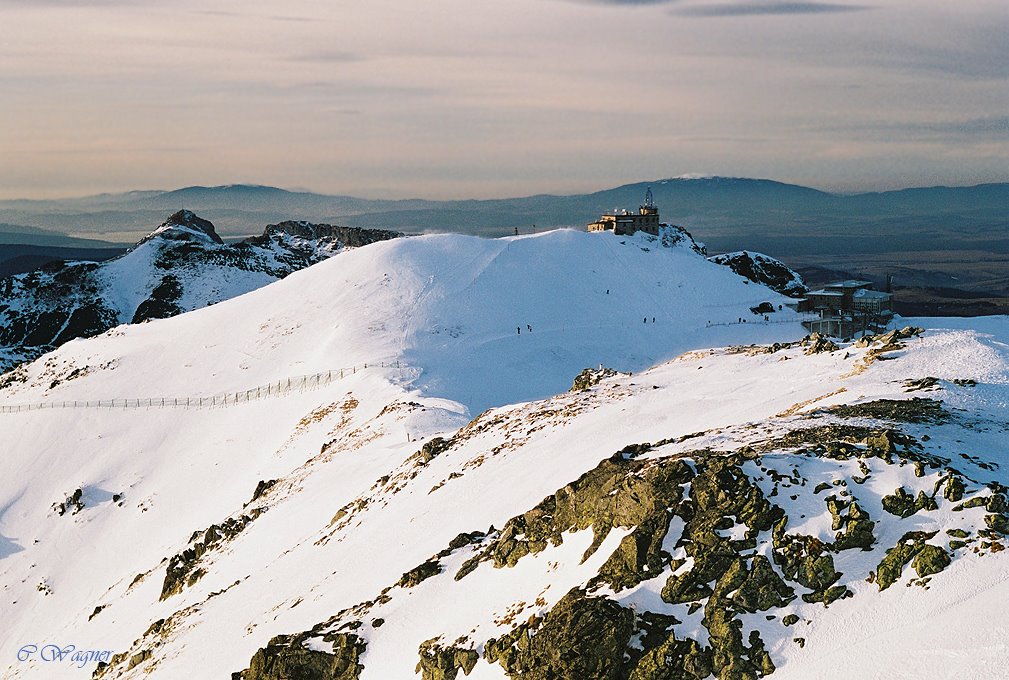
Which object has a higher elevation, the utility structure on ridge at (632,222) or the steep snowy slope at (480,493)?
the utility structure on ridge at (632,222)

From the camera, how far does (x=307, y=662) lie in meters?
22.4

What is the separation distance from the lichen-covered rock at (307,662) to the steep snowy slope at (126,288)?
12524cm

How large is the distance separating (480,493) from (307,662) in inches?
408

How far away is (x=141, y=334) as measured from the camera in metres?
85.6

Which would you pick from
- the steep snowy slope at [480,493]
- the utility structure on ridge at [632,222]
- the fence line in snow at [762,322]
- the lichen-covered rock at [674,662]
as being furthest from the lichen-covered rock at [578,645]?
the utility structure on ridge at [632,222]

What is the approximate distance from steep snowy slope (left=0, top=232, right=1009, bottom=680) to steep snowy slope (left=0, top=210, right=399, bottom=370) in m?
66.0

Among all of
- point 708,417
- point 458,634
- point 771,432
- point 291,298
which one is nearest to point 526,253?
point 291,298

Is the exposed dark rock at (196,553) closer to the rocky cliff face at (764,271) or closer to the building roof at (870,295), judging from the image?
the building roof at (870,295)

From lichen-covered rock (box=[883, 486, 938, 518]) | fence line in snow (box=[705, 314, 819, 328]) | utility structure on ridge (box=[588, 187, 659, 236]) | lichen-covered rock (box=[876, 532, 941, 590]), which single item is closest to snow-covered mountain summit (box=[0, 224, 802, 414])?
fence line in snow (box=[705, 314, 819, 328])

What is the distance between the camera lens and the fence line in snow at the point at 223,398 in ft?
203

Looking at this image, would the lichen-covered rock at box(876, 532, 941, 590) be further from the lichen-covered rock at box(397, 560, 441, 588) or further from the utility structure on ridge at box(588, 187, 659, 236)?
the utility structure on ridge at box(588, 187, 659, 236)

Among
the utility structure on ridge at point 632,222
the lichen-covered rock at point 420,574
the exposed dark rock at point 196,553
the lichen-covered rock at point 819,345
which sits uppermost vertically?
the utility structure on ridge at point 632,222

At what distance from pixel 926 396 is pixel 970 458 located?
5.98m

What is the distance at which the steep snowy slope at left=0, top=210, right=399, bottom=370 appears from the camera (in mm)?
143875
